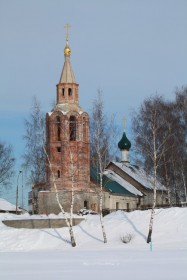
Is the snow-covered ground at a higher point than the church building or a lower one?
lower

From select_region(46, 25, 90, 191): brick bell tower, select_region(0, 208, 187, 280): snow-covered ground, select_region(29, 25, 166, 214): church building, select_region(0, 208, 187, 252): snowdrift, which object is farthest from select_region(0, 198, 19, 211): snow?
select_region(0, 208, 187, 252): snowdrift

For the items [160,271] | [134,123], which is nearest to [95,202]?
[134,123]

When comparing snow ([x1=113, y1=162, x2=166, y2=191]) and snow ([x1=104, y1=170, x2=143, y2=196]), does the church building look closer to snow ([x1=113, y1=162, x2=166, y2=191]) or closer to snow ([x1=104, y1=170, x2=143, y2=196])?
snow ([x1=104, y1=170, x2=143, y2=196])

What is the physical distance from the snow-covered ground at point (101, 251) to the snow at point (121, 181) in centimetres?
1334

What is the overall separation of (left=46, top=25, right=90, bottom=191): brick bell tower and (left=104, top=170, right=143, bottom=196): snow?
6594 millimetres

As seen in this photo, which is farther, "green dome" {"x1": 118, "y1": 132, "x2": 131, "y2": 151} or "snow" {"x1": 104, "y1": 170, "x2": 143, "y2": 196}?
"green dome" {"x1": 118, "y1": 132, "x2": 131, "y2": 151}

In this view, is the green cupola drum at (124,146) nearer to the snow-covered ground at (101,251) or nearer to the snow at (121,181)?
the snow at (121,181)

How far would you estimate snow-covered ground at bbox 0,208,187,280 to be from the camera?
14895mm

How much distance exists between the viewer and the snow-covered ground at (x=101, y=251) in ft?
48.9

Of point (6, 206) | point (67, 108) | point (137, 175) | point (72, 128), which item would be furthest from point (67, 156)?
point (6, 206)

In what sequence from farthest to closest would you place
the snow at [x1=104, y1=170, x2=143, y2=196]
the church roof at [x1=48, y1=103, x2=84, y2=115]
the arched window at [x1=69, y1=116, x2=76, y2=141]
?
1. the snow at [x1=104, y1=170, x2=143, y2=196]
2. the church roof at [x1=48, y1=103, x2=84, y2=115]
3. the arched window at [x1=69, y1=116, x2=76, y2=141]

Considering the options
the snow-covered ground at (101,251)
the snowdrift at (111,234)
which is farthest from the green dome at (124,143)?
the snowdrift at (111,234)

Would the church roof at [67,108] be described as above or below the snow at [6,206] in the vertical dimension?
above

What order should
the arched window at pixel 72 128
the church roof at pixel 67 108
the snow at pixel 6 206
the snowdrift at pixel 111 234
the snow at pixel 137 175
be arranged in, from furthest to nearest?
the snow at pixel 6 206 < the snow at pixel 137 175 < the church roof at pixel 67 108 < the arched window at pixel 72 128 < the snowdrift at pixel 111 234
